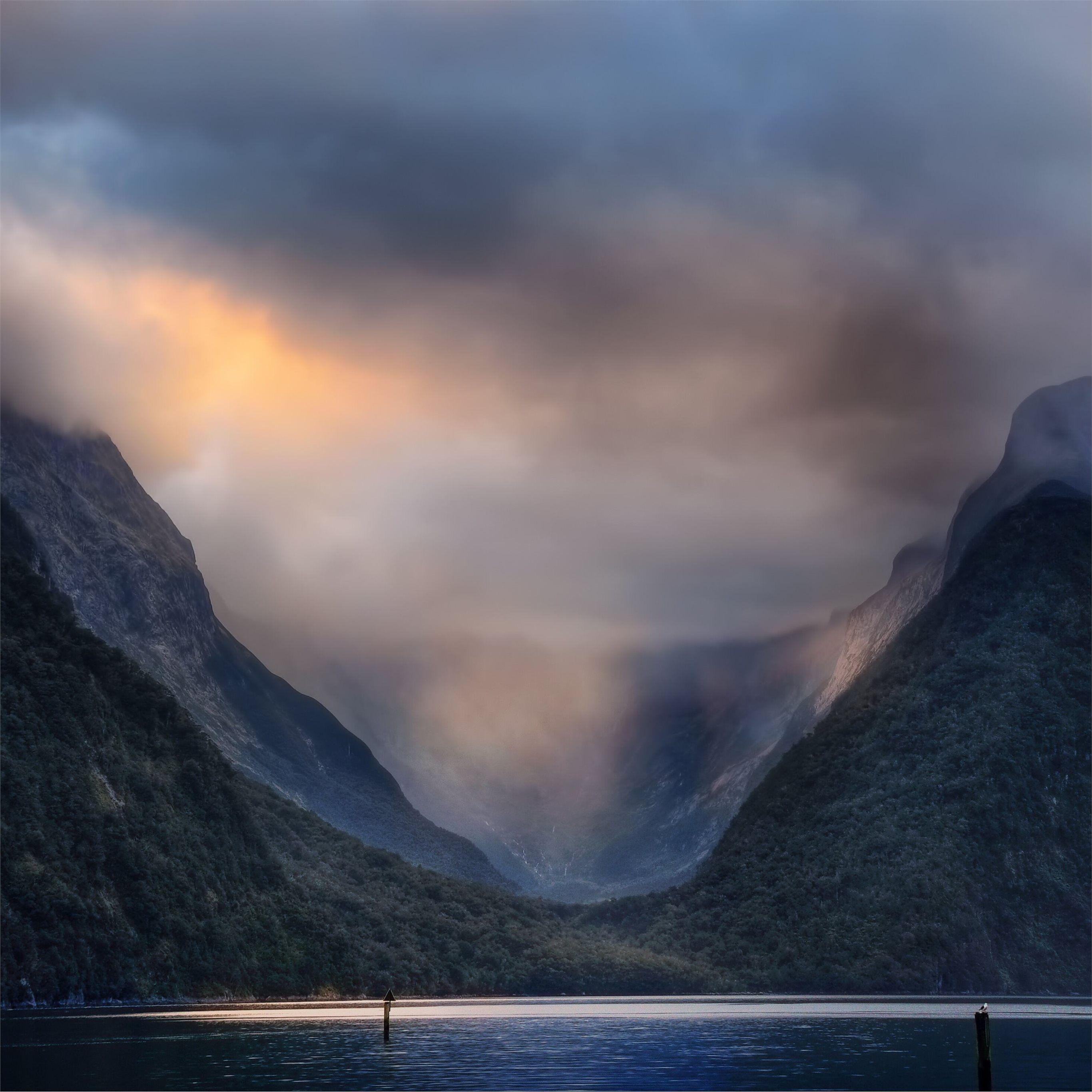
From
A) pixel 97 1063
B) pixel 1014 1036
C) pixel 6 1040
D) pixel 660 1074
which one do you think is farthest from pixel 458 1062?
pixel 1014 1036

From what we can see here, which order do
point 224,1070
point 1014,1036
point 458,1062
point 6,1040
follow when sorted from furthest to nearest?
1. point 1014,1036
2. point 6,1040
3. point 458,1062
4. point 224,1070

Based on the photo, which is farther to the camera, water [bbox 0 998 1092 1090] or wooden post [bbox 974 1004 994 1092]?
water [bbox 0 998 1092 1090]

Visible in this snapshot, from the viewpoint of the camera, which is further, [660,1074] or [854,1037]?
[854,1037]

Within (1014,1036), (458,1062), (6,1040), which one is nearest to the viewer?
(458,1062)

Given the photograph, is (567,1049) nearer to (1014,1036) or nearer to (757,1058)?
(757,1058)

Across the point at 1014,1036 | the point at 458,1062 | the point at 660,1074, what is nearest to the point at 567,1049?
the point at 458,1062
